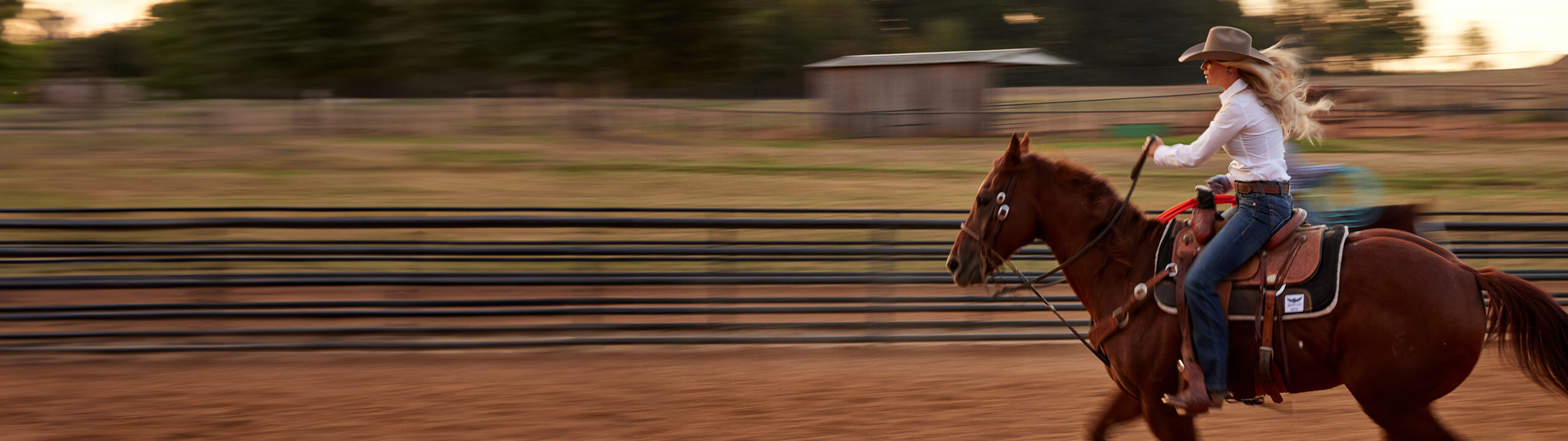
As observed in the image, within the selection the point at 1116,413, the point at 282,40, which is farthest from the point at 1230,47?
the point at 282,40

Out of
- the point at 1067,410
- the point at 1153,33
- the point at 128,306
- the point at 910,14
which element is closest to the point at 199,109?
the point at 128,306

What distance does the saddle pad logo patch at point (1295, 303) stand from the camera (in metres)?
3.45

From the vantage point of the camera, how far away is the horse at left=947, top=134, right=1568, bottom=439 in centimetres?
327

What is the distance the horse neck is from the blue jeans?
0.24m

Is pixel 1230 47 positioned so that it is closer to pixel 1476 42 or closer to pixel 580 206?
pixel 580 206

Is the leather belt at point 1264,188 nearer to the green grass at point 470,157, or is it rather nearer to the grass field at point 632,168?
the grass field at point 632,168

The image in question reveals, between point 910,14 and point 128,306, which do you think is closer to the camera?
point 128,306

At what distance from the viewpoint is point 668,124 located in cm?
2041

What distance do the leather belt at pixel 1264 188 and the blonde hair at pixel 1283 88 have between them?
188 mm

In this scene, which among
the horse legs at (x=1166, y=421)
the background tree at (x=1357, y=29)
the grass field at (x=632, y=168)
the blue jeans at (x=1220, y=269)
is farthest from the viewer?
the background tree at (x=1357, y=29)

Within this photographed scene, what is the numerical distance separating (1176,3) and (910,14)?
31.8 ft

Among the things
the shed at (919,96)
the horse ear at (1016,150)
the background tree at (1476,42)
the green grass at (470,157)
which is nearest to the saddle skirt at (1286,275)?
the horse ear at (1016,150)

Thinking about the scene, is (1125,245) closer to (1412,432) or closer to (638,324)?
(1412,432)

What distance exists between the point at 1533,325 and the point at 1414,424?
463mm
